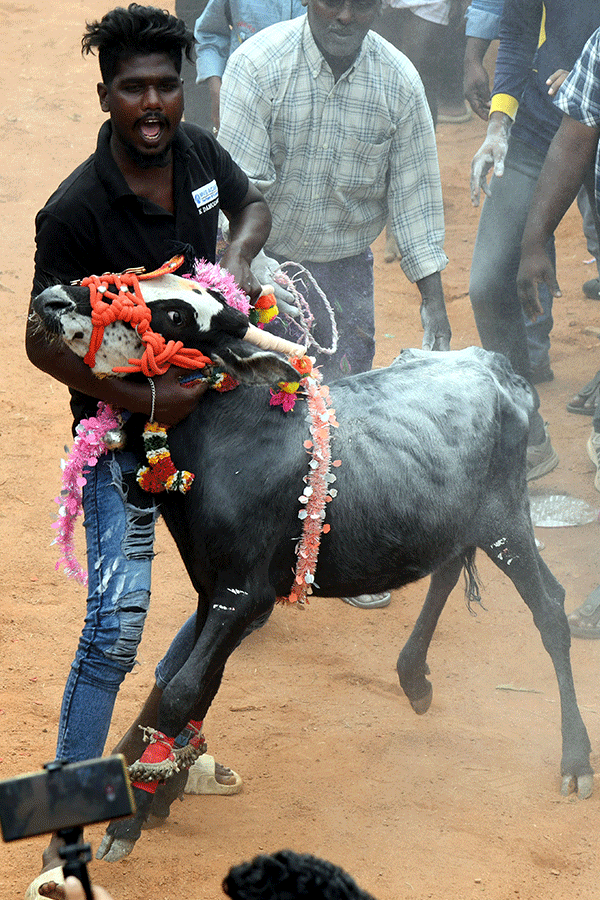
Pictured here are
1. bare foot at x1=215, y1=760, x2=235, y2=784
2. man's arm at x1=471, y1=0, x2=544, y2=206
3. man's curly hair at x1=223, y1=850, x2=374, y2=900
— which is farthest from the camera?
man's arm at x1=471, y1=0, x2=544, y2=206

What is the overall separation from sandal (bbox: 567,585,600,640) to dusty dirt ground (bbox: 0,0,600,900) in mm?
97

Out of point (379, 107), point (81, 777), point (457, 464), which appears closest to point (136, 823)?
point (457, 464)

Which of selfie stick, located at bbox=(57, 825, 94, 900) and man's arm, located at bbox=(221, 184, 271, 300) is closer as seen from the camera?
selfie stick, located at bbox=(57, 825, 94, 900)

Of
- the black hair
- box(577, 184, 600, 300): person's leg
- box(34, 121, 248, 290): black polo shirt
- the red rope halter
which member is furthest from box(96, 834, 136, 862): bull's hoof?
box(577, 184, 600, 300): person's leg

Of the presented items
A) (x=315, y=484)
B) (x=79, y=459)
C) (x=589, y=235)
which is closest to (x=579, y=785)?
(x=315, y=484)

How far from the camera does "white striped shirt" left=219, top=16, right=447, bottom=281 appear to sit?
14.6 feet

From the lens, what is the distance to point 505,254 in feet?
19.9

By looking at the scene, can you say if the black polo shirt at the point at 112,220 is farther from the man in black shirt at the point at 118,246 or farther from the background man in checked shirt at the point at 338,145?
the background man in checked shirt at the point at 338,145

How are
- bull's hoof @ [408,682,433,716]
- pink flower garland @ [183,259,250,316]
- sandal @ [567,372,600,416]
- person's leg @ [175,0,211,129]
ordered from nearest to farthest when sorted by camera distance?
pink flower garland @ [183,259,250,316] < bull's hoof @ [408,682,433,716] < sandal @ [567,372,600,416] < person's leg @ [175,0,211,129]

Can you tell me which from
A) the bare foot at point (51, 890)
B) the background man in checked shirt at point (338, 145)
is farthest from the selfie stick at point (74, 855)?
the background man in checked shirt at point (338, 145)

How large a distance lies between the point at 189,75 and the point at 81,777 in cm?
845

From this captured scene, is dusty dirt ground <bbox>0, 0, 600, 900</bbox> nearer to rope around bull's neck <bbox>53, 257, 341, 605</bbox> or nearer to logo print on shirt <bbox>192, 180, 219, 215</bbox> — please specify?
rope around bull's neck <bbox>53, 257, 341, 605</bbox>

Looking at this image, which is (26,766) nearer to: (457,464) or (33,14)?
(457,464)

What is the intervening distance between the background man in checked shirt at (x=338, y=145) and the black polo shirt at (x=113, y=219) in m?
1.44
